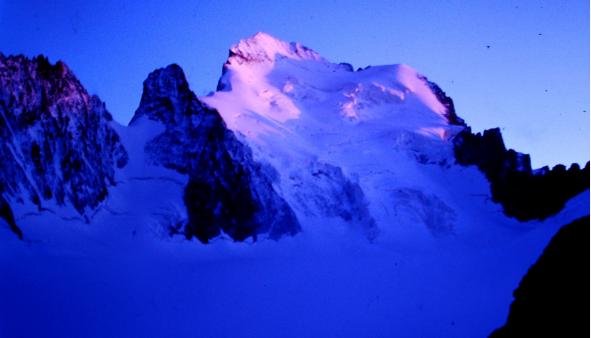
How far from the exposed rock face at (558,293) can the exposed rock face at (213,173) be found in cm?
2502

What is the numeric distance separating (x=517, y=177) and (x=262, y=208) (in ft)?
72.8

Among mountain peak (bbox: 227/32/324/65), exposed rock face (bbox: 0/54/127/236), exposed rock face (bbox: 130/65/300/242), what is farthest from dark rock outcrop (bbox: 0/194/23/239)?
mountain peak (bbox: 227/32/324/65)

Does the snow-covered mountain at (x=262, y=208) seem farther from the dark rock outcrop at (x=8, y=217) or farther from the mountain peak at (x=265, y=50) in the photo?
the mountain peak at (x=265, y=50)

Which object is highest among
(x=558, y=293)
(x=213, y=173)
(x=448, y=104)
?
(x=448, y=104)

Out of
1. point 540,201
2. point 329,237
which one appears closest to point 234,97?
point 329,237

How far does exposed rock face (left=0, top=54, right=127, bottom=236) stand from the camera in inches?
1134

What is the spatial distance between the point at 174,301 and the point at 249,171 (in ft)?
52.5

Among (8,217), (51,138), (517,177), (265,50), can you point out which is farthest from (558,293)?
(265,50)

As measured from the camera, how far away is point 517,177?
4397 centimetres

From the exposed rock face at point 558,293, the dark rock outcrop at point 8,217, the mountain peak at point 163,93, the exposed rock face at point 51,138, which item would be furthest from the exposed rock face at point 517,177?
the dark rock outcrop at point 8,217

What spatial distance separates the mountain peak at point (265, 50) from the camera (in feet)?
185

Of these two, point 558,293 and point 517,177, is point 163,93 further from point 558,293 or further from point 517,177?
point 558,293

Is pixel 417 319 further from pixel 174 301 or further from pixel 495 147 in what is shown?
pixel 495 147

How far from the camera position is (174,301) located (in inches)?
904
